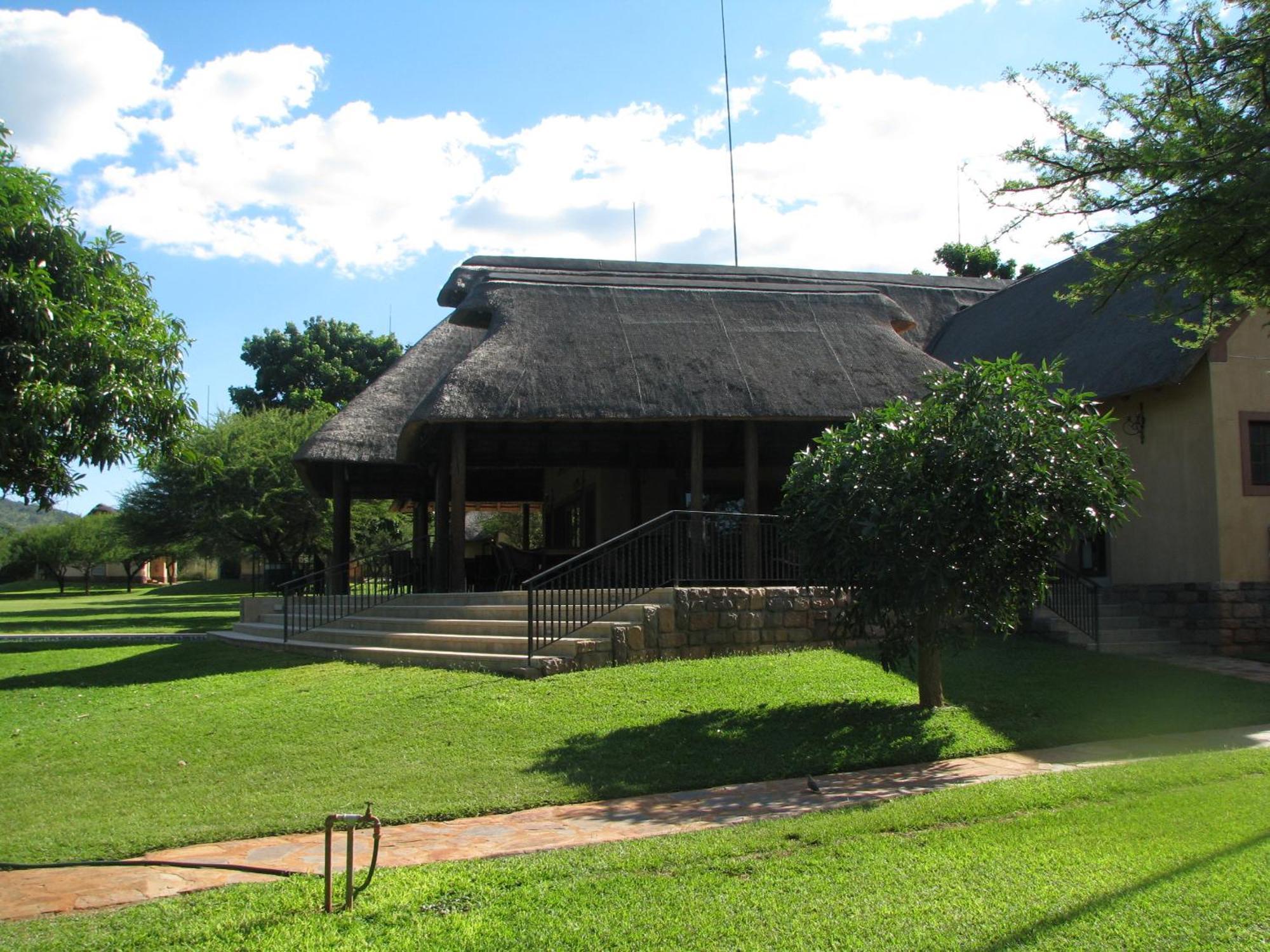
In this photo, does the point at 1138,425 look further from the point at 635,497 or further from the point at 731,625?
the point at 635,497

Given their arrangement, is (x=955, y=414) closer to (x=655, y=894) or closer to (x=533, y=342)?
(x=655, y=894)

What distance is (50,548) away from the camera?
197 feet

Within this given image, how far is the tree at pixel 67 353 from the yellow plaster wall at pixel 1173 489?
12.6 m

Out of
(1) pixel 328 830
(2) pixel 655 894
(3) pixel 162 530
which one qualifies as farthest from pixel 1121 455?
(3) pixel 162 530

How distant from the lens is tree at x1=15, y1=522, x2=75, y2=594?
59.5 metres

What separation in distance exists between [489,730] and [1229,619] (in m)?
10.9

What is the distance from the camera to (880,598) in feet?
29.1

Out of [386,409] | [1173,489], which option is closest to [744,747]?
[1173,489]

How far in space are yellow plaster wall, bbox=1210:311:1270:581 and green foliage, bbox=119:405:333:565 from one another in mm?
24520

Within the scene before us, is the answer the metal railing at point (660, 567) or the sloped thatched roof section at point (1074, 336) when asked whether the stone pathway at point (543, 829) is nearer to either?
the metal railing at point (660, 567)

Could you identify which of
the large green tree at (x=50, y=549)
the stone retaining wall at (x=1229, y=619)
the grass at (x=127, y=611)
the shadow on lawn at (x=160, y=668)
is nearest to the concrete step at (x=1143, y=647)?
the stone retaining wall at (x=1229, y=619)

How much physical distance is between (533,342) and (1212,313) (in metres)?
10.4

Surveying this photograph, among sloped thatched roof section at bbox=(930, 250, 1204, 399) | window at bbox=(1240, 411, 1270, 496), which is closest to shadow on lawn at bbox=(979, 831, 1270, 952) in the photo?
sloped thatched roof section at bbox=(930, 250, 1204, 399)

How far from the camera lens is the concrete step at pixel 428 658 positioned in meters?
11.4
